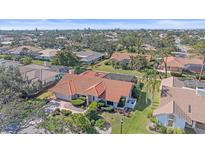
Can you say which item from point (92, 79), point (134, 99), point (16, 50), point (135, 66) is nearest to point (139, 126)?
point (134, 99)

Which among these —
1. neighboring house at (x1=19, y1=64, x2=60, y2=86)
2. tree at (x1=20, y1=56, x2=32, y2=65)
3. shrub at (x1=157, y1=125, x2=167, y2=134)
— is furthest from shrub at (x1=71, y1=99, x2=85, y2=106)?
tree at (x1=20, y1=56, x2=32, y2=65)

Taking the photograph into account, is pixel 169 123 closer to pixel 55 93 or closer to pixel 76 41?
pixel 55 93

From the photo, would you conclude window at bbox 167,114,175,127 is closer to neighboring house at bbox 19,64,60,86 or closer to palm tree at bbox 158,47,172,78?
palm tree at bbox 158,47,172,78

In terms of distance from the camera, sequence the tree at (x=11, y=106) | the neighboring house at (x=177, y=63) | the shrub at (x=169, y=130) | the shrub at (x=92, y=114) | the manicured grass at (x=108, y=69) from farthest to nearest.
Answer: the manicured grass at (x=108, y=69), the neighboring house at (x=177, y=63), the shrub at (x=92, y=114), the shrub at (x=169, y=130), the tree at (x=11, y=106)

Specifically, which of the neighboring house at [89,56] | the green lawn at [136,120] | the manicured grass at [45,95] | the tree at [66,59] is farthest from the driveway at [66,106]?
the neighboring house at [89,56]

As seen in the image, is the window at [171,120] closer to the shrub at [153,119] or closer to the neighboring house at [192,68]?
the shrub at [153,119]

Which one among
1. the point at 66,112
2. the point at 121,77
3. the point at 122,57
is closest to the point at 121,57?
the point at 122,57
